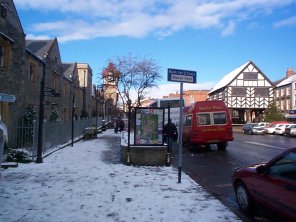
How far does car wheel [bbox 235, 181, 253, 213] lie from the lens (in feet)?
24.8

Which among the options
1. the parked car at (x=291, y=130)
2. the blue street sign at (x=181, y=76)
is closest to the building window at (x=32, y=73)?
the blue street sign at (x=181, y=76)

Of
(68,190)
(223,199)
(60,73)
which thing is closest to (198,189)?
(223,199)

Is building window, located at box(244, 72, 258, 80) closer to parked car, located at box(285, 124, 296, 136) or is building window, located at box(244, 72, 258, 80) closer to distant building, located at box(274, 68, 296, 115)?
distant building, located at box(274, 68, 296, 115)

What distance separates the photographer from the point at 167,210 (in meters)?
7.54

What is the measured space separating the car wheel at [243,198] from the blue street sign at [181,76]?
129 inches

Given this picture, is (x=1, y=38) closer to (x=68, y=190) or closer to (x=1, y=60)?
(x=1, y=60)

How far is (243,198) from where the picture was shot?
7.79 meters

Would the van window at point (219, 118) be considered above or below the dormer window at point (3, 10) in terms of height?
below

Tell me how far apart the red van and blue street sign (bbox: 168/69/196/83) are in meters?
10.9

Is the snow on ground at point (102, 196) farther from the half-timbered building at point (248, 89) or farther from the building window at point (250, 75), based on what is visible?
the building window at point (250, 75)

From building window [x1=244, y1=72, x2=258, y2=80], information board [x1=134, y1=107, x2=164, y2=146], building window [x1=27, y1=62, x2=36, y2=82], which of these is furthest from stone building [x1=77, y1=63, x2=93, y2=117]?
information board [x1=134, y1=107, x2=164, y2=146]

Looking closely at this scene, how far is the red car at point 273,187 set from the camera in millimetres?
6090

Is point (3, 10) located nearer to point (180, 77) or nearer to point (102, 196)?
point (180, 77)

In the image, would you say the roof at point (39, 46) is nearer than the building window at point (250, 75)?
Yes
